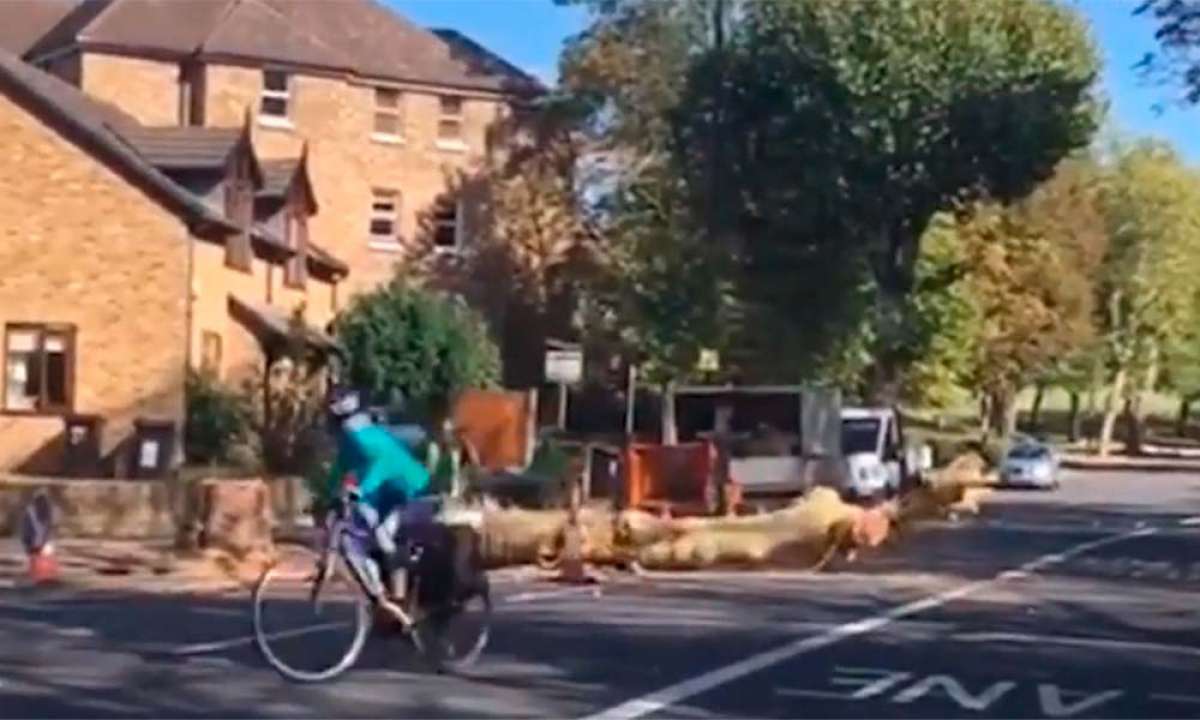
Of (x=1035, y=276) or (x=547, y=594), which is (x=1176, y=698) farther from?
(x=1035, y=276)

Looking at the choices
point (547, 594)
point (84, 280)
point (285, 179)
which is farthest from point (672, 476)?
point (285, 179)

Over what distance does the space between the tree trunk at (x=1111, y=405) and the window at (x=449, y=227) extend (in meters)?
38.8

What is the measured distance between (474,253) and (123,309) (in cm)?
2229

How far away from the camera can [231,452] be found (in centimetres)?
4362

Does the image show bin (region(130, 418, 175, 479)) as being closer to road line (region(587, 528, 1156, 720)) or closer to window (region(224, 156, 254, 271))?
window (region(224, 156, 254, 271))

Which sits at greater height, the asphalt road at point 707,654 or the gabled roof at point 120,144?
the gabled roof at point 120,144

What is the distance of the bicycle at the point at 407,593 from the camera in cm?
1634

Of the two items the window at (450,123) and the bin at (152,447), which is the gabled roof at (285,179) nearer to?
the bin at (152,447)

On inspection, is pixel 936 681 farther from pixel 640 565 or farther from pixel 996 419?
pixel 996 419

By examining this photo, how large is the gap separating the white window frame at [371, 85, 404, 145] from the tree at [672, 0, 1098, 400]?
8.50 m

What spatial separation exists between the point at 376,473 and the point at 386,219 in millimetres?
47911

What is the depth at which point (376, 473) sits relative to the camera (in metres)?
16.3

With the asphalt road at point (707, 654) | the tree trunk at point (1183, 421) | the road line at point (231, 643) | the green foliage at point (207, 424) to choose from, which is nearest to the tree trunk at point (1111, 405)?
the tree trunk at point (1183, 421)

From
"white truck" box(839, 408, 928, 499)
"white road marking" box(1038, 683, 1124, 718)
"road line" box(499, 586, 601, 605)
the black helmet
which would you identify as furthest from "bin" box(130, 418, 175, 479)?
"white road marking" box(1038, 683, 1124, 718)
